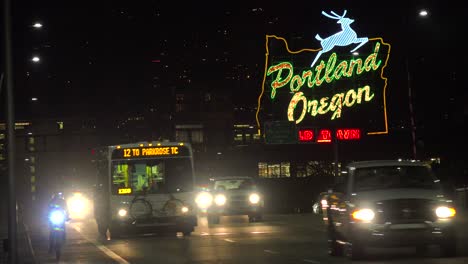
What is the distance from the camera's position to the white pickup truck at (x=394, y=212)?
1722 centimetres

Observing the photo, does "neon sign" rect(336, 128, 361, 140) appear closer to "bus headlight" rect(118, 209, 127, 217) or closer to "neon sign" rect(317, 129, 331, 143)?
"neon sign" rect(317, 129, 331, 143)

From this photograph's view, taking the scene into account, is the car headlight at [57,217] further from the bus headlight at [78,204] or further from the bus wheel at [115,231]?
the bus headlight at [78,204]

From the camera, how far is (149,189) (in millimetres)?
31438

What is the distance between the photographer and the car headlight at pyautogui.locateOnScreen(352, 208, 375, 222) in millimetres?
17297

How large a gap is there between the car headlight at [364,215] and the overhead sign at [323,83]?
111ft

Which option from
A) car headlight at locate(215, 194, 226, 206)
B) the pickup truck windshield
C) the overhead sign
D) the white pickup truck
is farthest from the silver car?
the white pickup truck

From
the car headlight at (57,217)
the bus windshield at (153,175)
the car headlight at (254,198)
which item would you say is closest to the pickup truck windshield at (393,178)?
the car headlight at (57,217)

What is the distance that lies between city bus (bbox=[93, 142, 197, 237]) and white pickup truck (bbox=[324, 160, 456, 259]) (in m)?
13.5

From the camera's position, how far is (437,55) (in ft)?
272

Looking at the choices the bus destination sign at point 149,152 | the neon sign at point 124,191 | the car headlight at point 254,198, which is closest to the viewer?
the neon sign at point 124,191

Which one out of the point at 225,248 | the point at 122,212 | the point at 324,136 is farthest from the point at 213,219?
the point at 225,248

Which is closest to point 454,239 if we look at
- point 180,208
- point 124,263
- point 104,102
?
point 124,263

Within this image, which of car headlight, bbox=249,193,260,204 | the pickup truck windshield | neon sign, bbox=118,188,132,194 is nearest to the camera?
the pickup truck windshield

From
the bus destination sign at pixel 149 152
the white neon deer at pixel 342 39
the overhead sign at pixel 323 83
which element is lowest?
the bus destination sign at pixel 149 152
